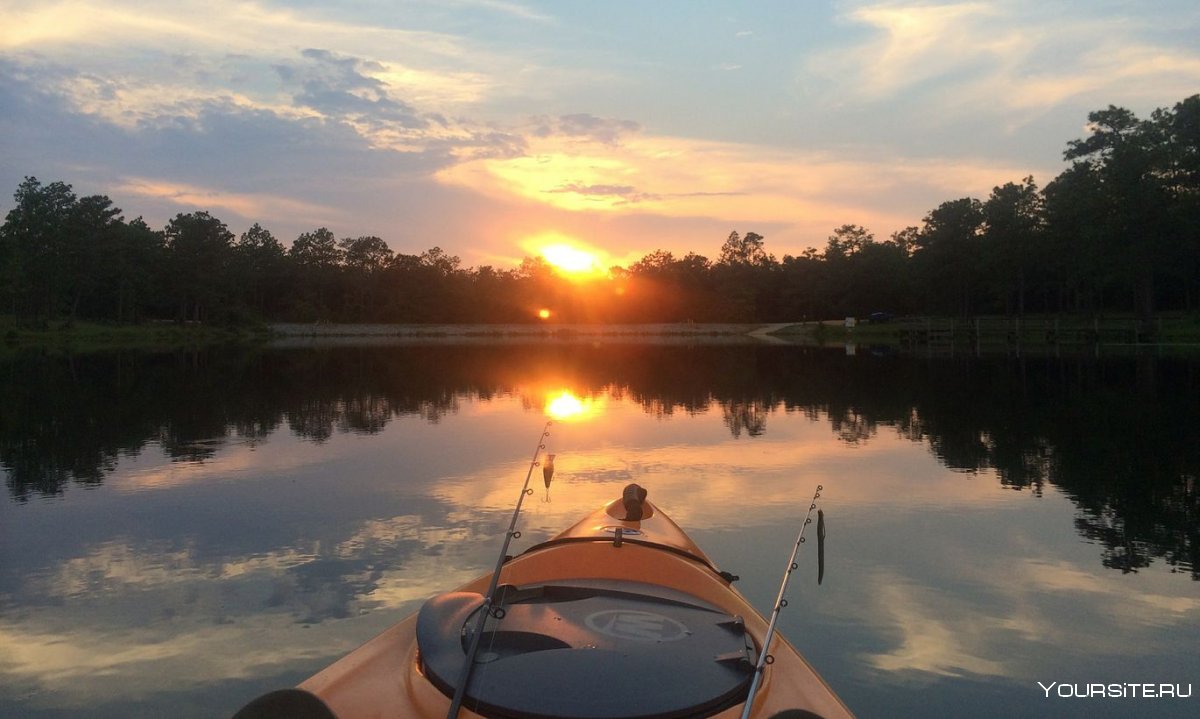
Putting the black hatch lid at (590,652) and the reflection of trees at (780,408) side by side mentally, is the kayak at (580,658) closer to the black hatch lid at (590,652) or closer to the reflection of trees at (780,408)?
the black hatch lid at (590,652)

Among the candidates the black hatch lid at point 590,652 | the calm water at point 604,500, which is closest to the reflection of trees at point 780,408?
the calm water at point 604,500

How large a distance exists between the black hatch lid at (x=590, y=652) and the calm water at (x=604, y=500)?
5.90 ft

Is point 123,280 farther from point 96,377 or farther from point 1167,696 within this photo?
point 1167,696

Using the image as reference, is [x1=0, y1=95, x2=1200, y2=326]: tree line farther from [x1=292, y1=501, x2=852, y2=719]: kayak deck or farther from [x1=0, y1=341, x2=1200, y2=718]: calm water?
[x1=292, y1=501, x2=852, y2=719]: kayak deck

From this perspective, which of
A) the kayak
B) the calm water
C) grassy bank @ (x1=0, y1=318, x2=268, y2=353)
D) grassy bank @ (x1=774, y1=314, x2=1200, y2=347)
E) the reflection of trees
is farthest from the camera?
grassy bank @ (x1=0, y1=318, x2=268, y2=353)

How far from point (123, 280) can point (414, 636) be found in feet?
268

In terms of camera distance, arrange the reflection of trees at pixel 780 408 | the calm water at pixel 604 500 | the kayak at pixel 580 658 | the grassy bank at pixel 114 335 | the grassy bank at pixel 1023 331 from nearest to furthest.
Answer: the kayak at pixel 580 658
the calm water at pixel 604 500
the reflection of trees at pixel 780 408
the grassy bank at pixel 1023 331
the grassy bank at pixel 114 335

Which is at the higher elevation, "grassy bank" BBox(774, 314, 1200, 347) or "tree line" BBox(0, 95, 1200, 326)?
"tree line" BBox(0, 95, 1200, 326)

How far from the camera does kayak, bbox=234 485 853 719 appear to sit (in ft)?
12.1

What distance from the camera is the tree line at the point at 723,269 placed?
5425 centimetres

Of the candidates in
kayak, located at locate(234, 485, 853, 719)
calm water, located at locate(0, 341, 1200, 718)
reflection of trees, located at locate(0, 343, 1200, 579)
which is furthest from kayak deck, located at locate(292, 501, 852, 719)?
reflection of trees, located at locate(0, 343, 1200, 579)

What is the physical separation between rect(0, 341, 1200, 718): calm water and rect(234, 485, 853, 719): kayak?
162 cm

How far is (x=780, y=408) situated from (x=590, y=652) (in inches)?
721

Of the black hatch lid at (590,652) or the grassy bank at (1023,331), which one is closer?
the black hatch lid at (590,652)
